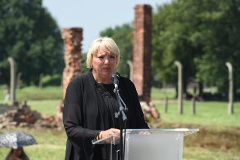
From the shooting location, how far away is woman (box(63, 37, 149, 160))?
13.9 feet

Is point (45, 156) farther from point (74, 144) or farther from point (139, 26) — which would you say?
point (139, 26)

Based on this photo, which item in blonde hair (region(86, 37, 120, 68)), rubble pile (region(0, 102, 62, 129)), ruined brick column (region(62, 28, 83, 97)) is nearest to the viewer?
blonde hair (region(86, 37, 120, 68))

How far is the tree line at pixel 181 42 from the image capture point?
50219 mm

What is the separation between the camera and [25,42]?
70.9 m

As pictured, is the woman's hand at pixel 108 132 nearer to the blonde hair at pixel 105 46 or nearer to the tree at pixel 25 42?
the blonde hair at pixel 105 46

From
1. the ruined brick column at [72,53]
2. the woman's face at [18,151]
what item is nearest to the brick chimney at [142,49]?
the ruined brick column at [72,53]

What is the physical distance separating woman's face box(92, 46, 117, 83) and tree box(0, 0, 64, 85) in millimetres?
64663

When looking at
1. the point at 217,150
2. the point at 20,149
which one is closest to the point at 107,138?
the point at 20,149

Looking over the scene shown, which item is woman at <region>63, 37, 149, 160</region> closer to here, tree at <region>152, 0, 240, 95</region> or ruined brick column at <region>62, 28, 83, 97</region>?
ruined brick column at <region>62, 28, 83, 97</region>

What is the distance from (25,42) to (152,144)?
67.8m

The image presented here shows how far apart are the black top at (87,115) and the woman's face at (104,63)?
9cm

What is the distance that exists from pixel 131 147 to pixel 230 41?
46.9 meters

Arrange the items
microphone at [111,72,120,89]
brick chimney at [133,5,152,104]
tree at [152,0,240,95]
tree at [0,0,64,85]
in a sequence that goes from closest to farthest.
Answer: microphone at [111,72,120,89]
brick chimney at [133,5,152,104]
tree at [152,0,240,95]
tree at [0,0,64,85]

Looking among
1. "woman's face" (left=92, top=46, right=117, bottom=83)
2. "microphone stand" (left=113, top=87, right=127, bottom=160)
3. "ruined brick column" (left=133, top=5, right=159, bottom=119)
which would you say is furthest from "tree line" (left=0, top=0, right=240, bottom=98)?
"microphone stand" (left=113, top=87, right=127, bottom=160)
